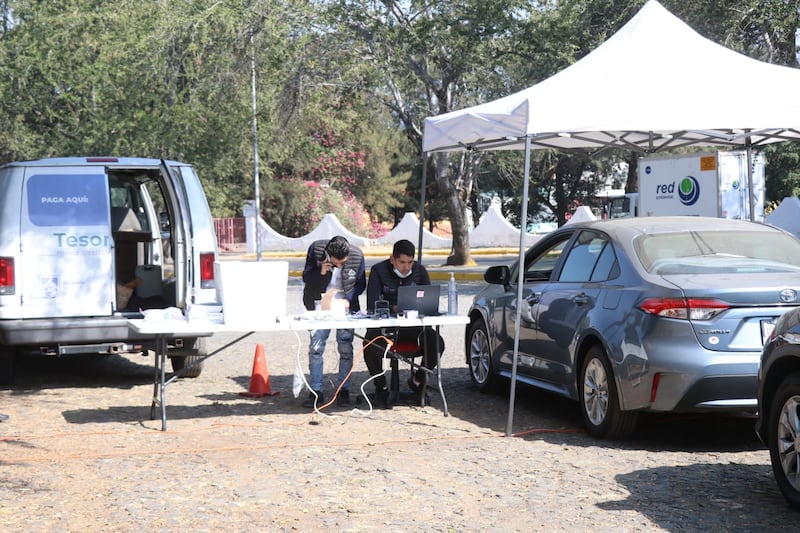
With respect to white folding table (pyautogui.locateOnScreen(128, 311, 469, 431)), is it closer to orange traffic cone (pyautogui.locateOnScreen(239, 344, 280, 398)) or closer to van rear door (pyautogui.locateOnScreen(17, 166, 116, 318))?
orange traffic cone (pyautogui.locateOnScreen(239, 344, 280, 398))

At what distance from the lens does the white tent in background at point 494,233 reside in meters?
44.3

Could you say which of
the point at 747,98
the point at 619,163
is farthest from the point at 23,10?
the point at 619,163

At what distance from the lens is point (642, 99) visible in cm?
940

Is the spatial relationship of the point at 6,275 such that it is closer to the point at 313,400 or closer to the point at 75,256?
the point at 75,256

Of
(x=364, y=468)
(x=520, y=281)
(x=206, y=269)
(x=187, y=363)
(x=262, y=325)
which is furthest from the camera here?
(x=187, y=363)

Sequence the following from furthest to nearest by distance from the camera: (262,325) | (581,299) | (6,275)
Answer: (6,275), (262,325), (581,299)

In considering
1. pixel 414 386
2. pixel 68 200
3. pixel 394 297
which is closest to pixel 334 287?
pixel 394 297

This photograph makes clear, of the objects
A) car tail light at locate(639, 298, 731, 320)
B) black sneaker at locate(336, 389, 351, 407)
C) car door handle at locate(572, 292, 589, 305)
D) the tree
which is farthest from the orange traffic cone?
the tree

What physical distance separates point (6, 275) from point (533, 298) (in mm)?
4577

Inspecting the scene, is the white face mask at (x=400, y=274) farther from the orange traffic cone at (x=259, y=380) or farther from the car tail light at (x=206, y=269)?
the car tail light at (x=206, y=269)

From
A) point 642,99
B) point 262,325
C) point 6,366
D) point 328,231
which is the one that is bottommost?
point 6,366

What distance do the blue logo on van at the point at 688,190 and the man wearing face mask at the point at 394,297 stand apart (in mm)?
12913

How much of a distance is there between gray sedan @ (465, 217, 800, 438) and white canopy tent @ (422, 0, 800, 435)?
439mm

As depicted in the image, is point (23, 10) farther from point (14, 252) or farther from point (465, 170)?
point (14, 252)
